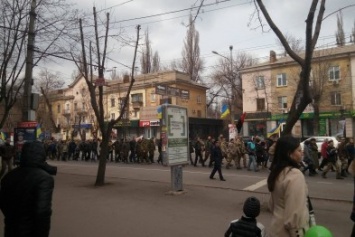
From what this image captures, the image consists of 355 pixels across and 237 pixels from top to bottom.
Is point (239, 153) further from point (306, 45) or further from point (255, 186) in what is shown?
point (306, 45)

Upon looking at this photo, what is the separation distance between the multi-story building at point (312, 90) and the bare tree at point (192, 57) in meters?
9.73

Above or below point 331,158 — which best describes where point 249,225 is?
above

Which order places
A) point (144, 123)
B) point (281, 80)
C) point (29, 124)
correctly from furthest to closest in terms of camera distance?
point (144, 123)
point (281, 80)
point (29, 124)

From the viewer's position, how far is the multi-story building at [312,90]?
39.2 meters

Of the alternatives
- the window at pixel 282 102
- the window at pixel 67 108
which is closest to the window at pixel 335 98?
the window at pixel 282 102

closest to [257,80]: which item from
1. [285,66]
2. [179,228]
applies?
[285,66]

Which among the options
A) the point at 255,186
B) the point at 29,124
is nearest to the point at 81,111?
the point at 29,124

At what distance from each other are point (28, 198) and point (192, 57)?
52632 mm

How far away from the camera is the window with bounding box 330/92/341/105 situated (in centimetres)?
4053

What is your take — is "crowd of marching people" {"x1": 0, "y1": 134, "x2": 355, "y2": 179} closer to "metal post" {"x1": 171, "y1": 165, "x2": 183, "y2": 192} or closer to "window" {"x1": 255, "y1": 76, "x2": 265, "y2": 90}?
"metal post" {"x1": 171, "y1": 165, "x2": 183, "y2": 192}

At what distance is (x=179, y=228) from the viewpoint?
766 centimetres

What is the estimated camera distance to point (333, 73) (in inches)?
1594

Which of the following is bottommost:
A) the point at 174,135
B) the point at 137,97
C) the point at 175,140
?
the point at 175,140

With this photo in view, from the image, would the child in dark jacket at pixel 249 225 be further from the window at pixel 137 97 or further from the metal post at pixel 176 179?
the window at pixel 137 97
